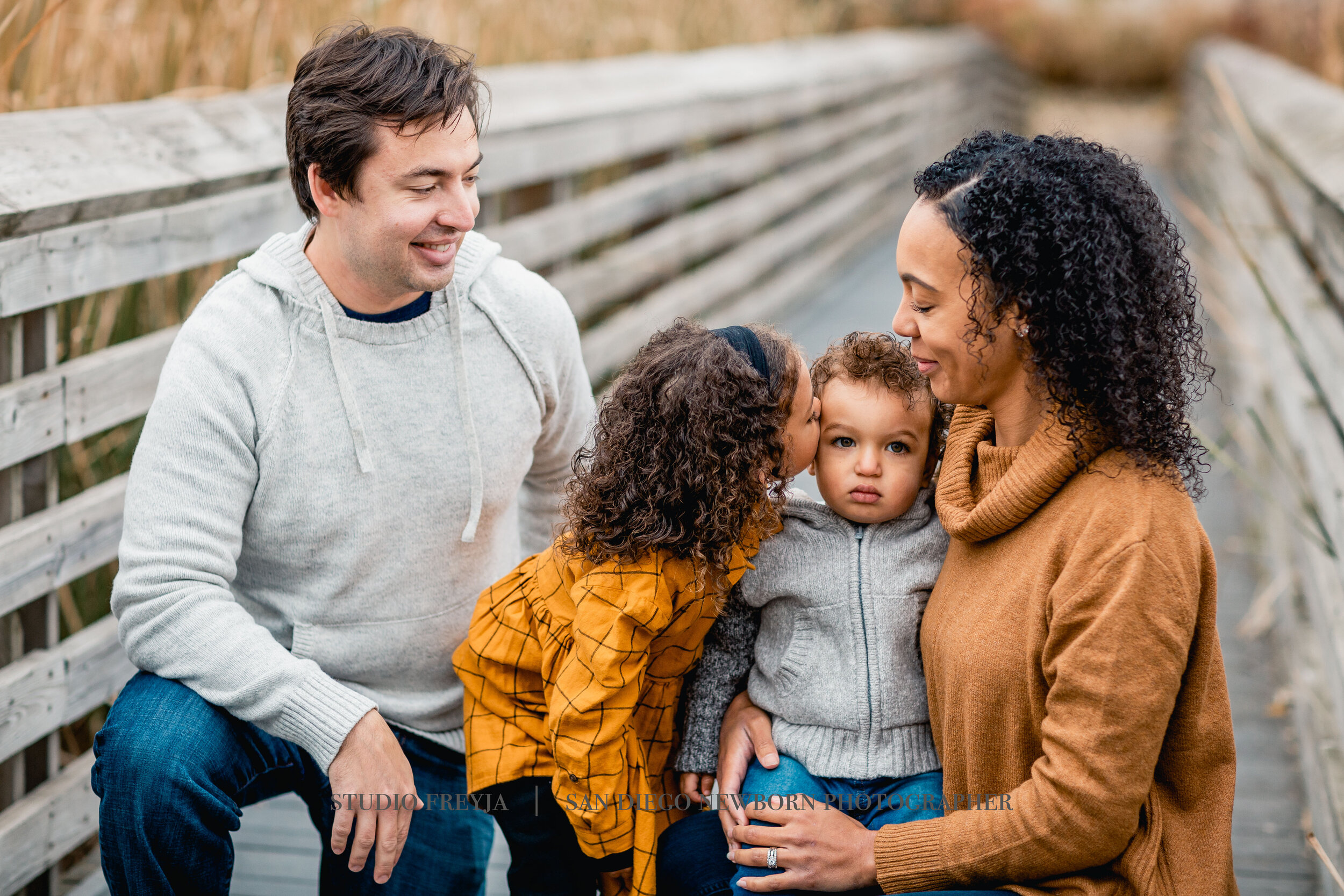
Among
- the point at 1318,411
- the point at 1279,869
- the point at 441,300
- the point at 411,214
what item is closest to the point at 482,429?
the point at 441,300

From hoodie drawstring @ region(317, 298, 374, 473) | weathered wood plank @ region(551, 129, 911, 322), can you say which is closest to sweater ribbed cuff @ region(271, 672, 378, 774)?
hoodie drawstring @ region(317, 298, 374, 473)

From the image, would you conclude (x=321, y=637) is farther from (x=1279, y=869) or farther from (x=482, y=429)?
(x=1279, y=869)

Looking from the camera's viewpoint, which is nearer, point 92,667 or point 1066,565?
point 1066,565

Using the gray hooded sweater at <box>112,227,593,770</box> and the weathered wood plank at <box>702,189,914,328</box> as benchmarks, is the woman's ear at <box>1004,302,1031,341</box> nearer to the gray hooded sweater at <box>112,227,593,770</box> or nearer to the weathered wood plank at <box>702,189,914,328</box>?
the gray hooded sweater at <box>112,227,593,770</box>

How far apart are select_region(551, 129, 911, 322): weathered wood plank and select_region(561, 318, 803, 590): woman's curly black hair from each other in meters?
2.54

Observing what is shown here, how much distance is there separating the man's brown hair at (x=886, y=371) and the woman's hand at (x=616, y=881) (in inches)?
29.8

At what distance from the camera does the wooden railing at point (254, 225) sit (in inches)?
82.5

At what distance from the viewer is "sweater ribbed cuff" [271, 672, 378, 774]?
1.76 metres

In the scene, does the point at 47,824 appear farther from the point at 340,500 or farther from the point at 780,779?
the point at 780,779

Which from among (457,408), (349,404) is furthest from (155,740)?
(457,408)

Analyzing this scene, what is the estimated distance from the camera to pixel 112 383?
228 centimetres

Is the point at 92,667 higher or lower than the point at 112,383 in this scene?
lower

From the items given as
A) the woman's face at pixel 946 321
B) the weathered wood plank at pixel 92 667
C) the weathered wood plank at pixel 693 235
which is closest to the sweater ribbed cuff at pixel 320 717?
the weathered wood plank at pixel 92 667

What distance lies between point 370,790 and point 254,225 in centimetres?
134
